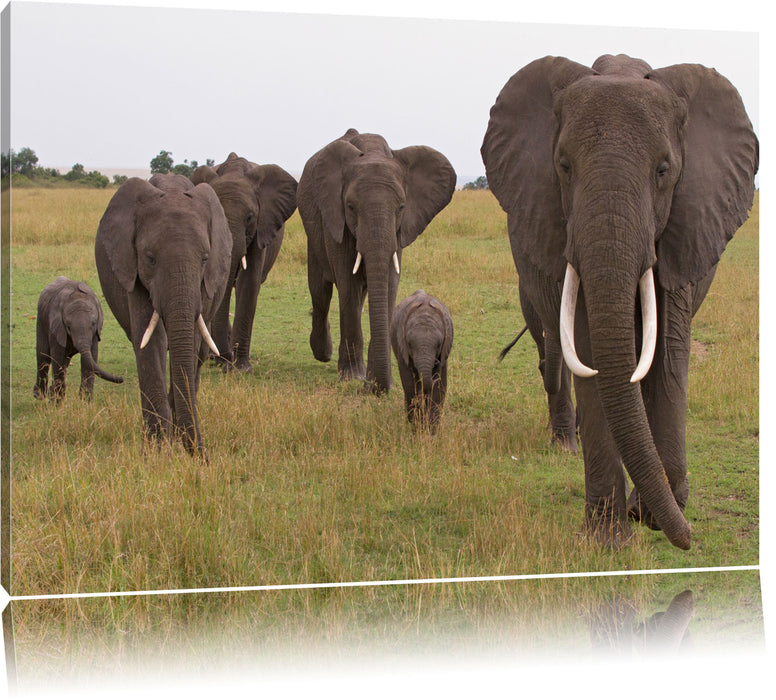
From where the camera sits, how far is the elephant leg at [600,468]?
16.0 ft

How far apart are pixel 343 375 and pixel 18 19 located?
439 centimetres

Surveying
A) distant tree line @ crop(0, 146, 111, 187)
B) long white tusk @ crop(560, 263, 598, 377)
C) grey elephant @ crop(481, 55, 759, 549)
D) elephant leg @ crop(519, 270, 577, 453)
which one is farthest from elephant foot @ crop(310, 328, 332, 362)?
long white tusk @ crop(560, 263, 598, 377)

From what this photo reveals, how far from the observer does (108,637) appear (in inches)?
180

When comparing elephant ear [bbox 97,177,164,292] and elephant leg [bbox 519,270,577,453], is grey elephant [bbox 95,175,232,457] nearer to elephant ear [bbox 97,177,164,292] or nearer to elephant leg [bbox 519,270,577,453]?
elephant ear [bbox 97,177,164,292]

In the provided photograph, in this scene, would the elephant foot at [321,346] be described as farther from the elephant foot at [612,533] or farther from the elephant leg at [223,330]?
the elephant foot at [612,533]

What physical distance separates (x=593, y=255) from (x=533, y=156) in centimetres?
73

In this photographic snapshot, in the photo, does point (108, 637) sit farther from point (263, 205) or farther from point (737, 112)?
point (263, 205)

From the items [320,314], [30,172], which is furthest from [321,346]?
[30,172]

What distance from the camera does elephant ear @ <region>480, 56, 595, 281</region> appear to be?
15.8 ft

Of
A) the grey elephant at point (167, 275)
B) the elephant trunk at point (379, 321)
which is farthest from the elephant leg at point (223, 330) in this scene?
the grey elephant at point (167, 275)

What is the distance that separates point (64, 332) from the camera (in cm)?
727

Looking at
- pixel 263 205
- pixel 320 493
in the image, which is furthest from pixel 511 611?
pixel 263 205

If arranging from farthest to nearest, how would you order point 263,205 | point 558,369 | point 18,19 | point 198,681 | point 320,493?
point 263,205 → point 558,369 → point 320,493 → point 18,19 → point 198,681

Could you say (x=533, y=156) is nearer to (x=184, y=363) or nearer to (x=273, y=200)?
(x=184, y=363)
